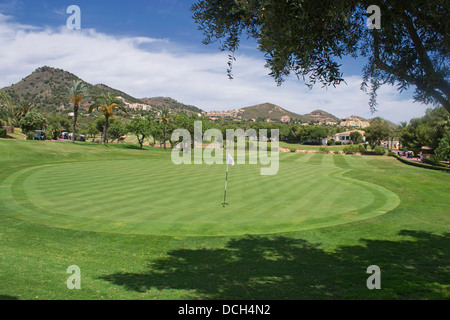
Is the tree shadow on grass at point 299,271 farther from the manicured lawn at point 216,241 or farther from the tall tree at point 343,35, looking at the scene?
the tall tree at point 343,35

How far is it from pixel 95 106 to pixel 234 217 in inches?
2439

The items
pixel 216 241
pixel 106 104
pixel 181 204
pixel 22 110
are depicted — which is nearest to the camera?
pixel 216 241

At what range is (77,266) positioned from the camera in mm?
8797

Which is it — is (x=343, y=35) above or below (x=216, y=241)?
above

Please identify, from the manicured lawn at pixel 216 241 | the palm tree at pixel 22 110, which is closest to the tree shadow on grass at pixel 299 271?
the manicured lawn at pixel 216 241

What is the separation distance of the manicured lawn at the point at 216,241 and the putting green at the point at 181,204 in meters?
0.07

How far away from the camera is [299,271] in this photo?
8.80 m

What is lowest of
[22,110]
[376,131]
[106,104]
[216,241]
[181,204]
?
[216,241]

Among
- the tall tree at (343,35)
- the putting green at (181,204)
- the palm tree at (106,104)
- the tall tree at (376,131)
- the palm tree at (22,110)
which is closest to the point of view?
the tall tree at (343,35)

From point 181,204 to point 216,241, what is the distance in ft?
20.9

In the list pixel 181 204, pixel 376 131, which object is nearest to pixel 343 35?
pixel 181 204

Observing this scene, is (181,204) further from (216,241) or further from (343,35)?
(343,35)

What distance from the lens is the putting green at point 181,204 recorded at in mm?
14094
